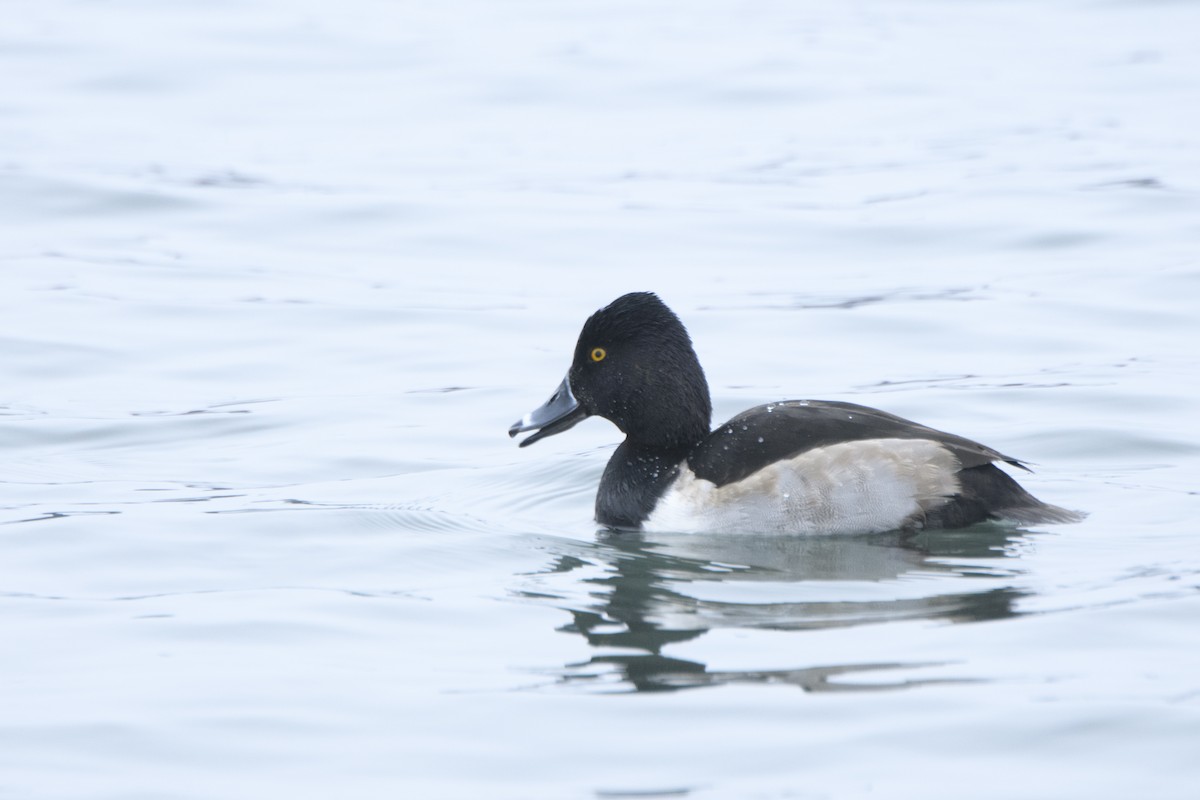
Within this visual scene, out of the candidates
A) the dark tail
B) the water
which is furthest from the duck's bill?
the dark tail

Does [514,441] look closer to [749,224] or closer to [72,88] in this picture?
[749,224]

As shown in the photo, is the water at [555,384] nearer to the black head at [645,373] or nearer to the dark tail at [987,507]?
the dark tail at [987,507]

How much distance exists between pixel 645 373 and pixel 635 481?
18.7 inches

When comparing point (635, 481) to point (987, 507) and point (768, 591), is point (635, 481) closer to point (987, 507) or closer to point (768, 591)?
point (768, 591)

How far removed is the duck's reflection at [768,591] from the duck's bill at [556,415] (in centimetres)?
70

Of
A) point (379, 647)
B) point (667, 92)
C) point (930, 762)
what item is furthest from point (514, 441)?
point (667, 92)

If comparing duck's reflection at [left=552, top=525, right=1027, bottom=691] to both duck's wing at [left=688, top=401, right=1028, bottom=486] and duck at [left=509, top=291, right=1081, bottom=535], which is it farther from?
duck's wing at [left=688, top=401, right=1028, bottom=486]

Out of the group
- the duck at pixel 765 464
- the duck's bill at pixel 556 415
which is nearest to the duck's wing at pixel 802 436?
the duck at pixel 765 464

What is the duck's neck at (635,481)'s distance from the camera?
8.06m

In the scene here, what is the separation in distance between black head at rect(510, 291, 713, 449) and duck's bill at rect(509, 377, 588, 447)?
102mm

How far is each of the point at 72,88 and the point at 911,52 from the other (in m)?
9.32

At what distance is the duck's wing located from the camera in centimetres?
778

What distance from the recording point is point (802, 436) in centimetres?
778

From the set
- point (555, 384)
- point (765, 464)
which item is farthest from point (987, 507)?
point (555, 384)
